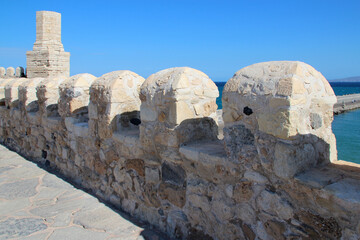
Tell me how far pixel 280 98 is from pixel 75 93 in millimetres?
3017

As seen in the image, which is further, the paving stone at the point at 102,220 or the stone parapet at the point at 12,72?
the stone parapet at the point at 12,72

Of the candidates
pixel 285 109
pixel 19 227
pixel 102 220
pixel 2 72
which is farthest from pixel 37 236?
pixel 2 72

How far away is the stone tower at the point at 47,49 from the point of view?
46.6 ft

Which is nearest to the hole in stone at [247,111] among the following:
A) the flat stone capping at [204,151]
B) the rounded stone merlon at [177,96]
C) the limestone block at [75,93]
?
the flat stone capping at [204,151]

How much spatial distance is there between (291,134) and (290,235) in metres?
0.63

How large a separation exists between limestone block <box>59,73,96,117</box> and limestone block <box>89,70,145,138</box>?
0.56 m

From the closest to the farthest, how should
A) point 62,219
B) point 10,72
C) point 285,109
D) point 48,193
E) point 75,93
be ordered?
point 285,109 < point 62,219 < point 48,193 < point 75,93 < point 10,72

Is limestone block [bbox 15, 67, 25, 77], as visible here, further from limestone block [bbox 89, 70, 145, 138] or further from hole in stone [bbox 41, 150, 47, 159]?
limestone block [bbox 89, 70, 145, 138]

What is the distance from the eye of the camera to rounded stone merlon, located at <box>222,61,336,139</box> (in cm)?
193

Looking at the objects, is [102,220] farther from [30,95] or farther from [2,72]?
[2,72]

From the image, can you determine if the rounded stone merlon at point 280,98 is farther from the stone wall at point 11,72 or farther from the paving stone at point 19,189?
the stone wall at point 11,72

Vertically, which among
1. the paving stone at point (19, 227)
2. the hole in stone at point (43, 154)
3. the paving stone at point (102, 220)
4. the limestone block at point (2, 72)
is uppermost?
the limestone block at point (2, 72)

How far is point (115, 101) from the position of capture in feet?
11.4

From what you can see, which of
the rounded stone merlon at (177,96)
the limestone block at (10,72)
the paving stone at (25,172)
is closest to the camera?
the rounded stone merlon at (177,96)
